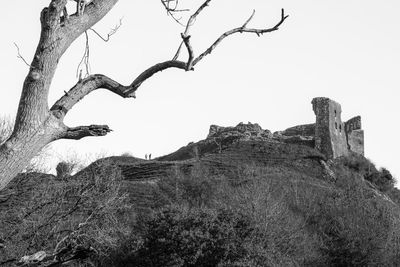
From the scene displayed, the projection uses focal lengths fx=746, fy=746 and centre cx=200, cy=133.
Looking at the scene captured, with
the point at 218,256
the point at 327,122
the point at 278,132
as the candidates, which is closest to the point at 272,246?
the point at 218,256

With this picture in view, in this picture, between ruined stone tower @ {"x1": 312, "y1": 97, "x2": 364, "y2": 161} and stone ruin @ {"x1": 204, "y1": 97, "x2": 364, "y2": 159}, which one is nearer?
ruined stone tower @ {"x1": 312, "y1": 97, "x2": 364, "y2": 161}

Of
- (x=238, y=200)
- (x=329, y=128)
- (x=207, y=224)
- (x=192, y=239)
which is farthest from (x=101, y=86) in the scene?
(x=329, y=128)

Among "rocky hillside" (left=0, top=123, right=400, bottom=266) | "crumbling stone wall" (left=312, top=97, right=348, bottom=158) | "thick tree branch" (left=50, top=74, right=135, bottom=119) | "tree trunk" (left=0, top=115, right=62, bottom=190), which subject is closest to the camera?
"tree trunk" (left=0, top=115, right=62, bottom=190)

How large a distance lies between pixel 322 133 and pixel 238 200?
71.6ft

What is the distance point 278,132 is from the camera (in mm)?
65125

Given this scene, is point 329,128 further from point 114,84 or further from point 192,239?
point 114,84

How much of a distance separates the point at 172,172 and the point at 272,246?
910 inches

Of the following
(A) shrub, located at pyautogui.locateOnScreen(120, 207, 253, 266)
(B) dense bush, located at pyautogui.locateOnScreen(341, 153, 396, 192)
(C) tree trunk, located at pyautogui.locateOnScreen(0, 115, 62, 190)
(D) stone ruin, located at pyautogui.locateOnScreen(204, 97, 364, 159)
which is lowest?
(A) shrub, located at pyautogui.locateOnScreen(120, 207, 253, 266)

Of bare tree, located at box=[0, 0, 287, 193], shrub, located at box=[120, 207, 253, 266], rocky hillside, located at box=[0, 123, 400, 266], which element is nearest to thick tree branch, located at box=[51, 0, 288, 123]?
bare tree, located at box=[0, 0, 287, 193]

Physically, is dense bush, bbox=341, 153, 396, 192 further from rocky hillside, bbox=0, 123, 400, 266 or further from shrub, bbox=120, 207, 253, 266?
shrub, bbox=120, 207, 253, 266

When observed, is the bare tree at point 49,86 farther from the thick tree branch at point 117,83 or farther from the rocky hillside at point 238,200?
the rocky hillside at point 238,200

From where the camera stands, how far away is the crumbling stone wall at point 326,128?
5809 centimetres

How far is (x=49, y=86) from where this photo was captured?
4.28 meters

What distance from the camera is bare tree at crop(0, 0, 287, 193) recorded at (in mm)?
4207
